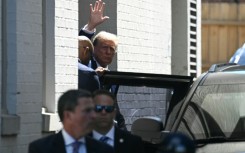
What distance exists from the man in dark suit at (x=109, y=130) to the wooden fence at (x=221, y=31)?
22918 millimetres

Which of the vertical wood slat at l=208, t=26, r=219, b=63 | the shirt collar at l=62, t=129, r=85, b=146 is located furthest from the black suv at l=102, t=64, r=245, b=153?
the vertical wood slat at l=208, t=26, r=219, b=63

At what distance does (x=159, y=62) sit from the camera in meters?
16.6

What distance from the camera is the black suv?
9156mm

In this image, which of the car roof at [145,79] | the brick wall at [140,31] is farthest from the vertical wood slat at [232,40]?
the car roof at [145,79]

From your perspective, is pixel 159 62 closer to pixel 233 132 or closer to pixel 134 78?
pixel 134 78

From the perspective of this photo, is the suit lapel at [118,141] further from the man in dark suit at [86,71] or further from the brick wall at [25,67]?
the brick wall at [25,67]

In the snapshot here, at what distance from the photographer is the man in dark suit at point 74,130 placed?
639cm

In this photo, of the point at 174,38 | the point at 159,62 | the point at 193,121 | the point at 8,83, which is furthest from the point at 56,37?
the point at 174,38

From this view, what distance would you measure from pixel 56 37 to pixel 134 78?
7.45ft

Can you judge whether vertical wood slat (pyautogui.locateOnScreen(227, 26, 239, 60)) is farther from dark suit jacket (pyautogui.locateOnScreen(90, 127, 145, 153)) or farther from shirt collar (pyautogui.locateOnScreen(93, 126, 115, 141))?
shirt collar (pyautogui.locateOnScreen(93, 126, 115, 141))

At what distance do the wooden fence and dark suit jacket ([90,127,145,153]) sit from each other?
2286cm

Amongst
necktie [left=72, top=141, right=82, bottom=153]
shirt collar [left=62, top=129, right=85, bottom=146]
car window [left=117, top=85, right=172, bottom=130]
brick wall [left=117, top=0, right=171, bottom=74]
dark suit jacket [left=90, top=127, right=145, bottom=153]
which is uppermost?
brick wall [left=117, top=0, right=171, bottom=74]

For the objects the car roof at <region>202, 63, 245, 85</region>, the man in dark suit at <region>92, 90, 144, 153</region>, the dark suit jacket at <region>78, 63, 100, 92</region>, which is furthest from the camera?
the dark suit jacket at <region>78, 63, 100, 92</region>

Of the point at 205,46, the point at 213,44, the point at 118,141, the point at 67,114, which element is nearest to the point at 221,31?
the point at 213,44
